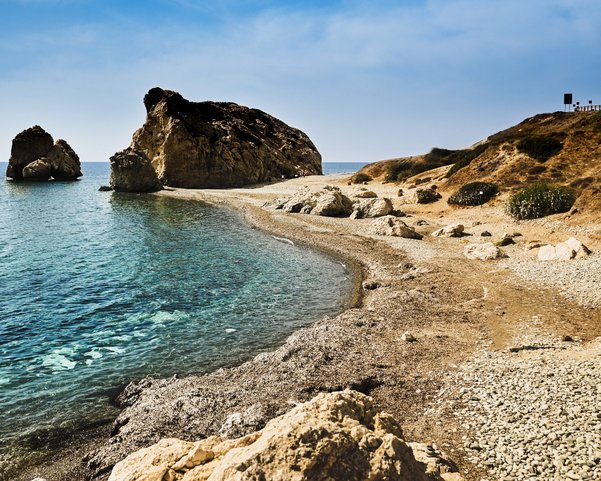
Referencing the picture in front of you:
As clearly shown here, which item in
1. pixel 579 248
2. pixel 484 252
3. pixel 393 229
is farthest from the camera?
pixel 393 229

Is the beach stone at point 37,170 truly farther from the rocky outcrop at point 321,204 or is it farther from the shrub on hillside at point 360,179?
the rocky outcrop at point 321,204

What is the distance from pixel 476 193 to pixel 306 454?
44.9 metres

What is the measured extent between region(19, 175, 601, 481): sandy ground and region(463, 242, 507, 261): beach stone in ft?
2.34

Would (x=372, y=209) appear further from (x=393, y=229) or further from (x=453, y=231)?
(x=453, y=231)

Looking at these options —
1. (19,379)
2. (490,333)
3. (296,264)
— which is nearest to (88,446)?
(19,379)

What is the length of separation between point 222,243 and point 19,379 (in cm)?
2414

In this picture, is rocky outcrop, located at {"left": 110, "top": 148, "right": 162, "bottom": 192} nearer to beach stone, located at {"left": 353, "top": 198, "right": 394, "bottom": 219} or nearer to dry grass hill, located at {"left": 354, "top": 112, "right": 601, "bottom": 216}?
beach stone, located at {"left": 353, "top": 198, "right": 394, "bottom": 219}

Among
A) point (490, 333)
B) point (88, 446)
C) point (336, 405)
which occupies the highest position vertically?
point (336, 405)

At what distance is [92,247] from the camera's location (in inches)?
1495

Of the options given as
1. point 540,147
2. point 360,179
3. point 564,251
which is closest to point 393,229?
point 564,251

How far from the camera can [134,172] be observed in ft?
272

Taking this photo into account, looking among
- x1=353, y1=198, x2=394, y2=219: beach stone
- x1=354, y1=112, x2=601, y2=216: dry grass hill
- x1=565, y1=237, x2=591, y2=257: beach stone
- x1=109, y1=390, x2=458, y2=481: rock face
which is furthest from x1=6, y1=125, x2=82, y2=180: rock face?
x1=109, y1=390, x2=458, y2=481: rock face

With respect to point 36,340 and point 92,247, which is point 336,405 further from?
point 92,247

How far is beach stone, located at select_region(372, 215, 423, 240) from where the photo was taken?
37.0 metres
